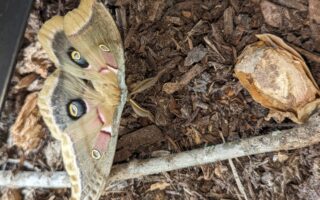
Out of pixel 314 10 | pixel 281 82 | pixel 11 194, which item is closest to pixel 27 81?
pixel 11 194

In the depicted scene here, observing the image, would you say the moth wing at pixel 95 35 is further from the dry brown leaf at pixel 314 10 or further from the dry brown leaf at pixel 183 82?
the dry brown leaf at pixel 314 10

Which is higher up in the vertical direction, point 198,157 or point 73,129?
point 73,129

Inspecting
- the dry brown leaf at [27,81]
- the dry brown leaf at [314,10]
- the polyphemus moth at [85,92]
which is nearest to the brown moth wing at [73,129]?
the polyphemus moth at [85,92]

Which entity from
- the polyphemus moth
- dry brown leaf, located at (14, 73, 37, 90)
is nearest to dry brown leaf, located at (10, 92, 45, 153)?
dry brown leaf, located at (14, 73, 37, 90)

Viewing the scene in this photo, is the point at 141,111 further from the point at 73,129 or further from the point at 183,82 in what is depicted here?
the point at 73,129

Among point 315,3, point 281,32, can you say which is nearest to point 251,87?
point 281,32

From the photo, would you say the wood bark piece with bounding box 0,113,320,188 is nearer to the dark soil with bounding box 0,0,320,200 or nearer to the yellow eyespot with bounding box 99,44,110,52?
the dark soil with bounding box 0,0,320,200
